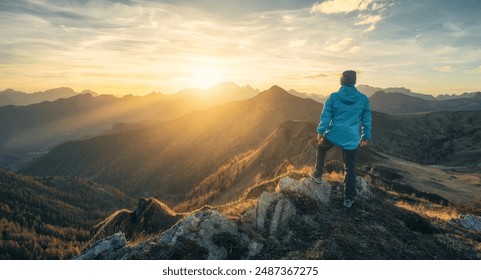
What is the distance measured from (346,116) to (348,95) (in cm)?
57

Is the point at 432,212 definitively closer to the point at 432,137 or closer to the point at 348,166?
the point at 348,166

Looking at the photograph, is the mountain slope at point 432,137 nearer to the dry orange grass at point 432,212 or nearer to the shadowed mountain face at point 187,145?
the shadowed mountain face at point 187,145

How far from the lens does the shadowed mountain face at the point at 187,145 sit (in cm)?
10269

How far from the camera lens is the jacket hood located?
8961mm

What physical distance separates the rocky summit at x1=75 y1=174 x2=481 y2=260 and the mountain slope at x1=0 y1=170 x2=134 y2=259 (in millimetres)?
25929

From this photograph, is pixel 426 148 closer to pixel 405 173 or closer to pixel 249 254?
pixel 405 173

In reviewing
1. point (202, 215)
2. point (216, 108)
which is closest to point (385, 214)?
point (202, 215)

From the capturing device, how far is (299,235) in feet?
25.9

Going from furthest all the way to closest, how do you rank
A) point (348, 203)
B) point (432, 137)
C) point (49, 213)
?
point (432, 137), point (49, 213), point (348, 203)

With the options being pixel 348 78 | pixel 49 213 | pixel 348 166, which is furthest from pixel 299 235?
pixel 49 213

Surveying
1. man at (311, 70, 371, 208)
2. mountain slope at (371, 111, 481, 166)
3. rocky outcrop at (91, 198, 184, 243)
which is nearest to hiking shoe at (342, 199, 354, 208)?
Answer: man at (311, 70, 371, 208)

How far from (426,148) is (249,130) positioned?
50577 millimetres

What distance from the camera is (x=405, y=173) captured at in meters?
29.3

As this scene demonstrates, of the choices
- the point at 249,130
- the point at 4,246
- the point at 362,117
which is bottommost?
the point at 4,246
